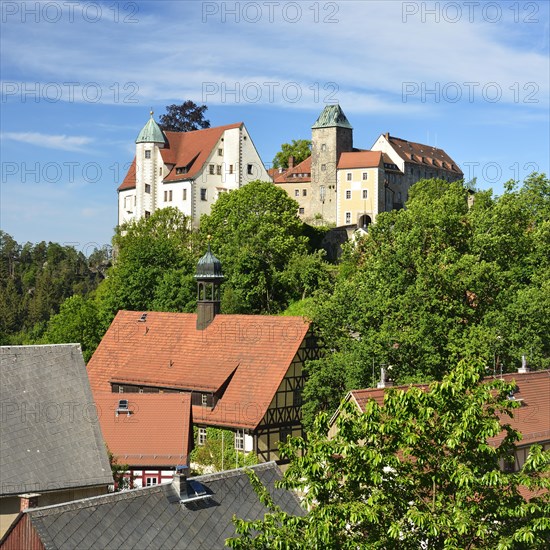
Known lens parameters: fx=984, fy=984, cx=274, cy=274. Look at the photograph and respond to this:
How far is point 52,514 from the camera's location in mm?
16766

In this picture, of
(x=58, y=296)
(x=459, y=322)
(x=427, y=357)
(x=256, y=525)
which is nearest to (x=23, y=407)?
(x=256, y=525)

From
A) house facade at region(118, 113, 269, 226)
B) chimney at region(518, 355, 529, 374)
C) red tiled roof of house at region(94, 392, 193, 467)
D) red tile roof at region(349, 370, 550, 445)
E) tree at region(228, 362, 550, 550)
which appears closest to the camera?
tree at region(228, 362, 550, 550)

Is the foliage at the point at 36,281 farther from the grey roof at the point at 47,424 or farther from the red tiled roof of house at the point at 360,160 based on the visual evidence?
the grey roof at the point at 47,424

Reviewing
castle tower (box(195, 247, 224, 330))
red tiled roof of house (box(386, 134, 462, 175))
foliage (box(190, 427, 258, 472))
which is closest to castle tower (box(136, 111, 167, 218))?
red tiled roof of house (box(386, 134, 462, 175))

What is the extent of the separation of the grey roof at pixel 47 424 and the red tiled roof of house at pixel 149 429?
7.83 meters

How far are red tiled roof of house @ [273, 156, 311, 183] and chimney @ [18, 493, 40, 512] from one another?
72950 mm

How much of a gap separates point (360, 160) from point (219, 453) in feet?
184

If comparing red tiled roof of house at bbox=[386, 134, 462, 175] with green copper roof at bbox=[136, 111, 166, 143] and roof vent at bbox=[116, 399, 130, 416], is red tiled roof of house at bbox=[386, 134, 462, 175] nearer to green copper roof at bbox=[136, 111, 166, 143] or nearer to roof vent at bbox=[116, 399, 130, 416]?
green copper roof at bbox=[136, 111, 166, 143]

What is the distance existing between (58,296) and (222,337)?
5604cm

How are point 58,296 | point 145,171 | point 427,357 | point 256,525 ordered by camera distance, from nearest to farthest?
1. point 256,525
2. point 427,357
3. point 145,171
4. point 58,296

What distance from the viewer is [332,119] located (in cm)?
9069

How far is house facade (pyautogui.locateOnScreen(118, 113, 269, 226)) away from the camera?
77.6m

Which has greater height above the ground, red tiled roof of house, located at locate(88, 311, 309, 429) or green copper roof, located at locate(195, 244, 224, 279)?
green copper roof, located at locate(195, 244, 224, 279)

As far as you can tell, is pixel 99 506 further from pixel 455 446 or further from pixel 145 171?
pixel 145 171
